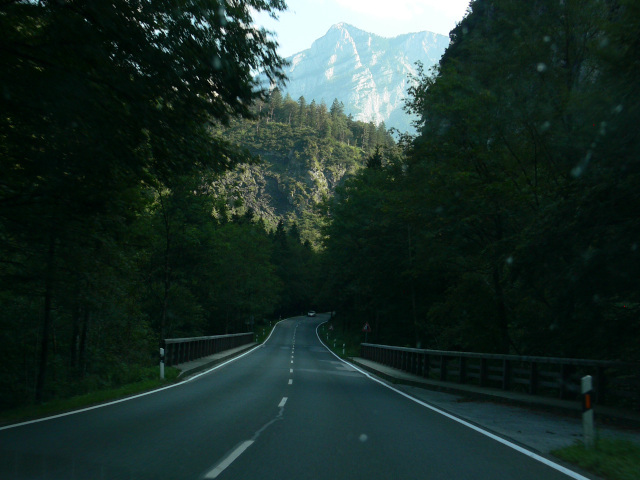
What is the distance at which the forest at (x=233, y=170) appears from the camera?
7.05 m

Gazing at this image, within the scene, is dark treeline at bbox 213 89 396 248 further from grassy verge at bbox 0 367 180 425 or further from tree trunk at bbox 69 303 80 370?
grassy verge at bbox 0 367 180 425

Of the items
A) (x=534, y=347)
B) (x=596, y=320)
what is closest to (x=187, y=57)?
(x=596, y=320)

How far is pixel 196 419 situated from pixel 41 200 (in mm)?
4594

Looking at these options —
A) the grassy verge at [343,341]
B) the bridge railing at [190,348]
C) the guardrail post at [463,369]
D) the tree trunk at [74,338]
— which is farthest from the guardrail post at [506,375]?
the grassy verge at [343,341]

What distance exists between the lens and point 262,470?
217 inches

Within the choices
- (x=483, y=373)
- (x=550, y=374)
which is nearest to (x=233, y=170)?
(x=550, y=374)

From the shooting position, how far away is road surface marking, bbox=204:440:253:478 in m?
5.33

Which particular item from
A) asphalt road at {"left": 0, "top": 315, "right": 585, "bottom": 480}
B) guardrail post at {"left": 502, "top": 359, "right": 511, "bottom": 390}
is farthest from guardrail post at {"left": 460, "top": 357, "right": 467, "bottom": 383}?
asphalt road at {"left": 0, "top": 315, "right": 585, "bottom": 480}

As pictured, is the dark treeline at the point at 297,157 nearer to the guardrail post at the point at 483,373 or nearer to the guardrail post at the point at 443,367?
the guardrail post at the point at 443,367

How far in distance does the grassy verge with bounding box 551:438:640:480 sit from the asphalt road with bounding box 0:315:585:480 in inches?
16.2

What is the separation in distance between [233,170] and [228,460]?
18.3ft

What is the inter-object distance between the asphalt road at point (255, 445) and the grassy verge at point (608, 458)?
41 centimetres

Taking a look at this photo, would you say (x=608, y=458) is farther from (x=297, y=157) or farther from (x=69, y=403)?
(x=297, y=157)

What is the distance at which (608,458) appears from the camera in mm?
6055
